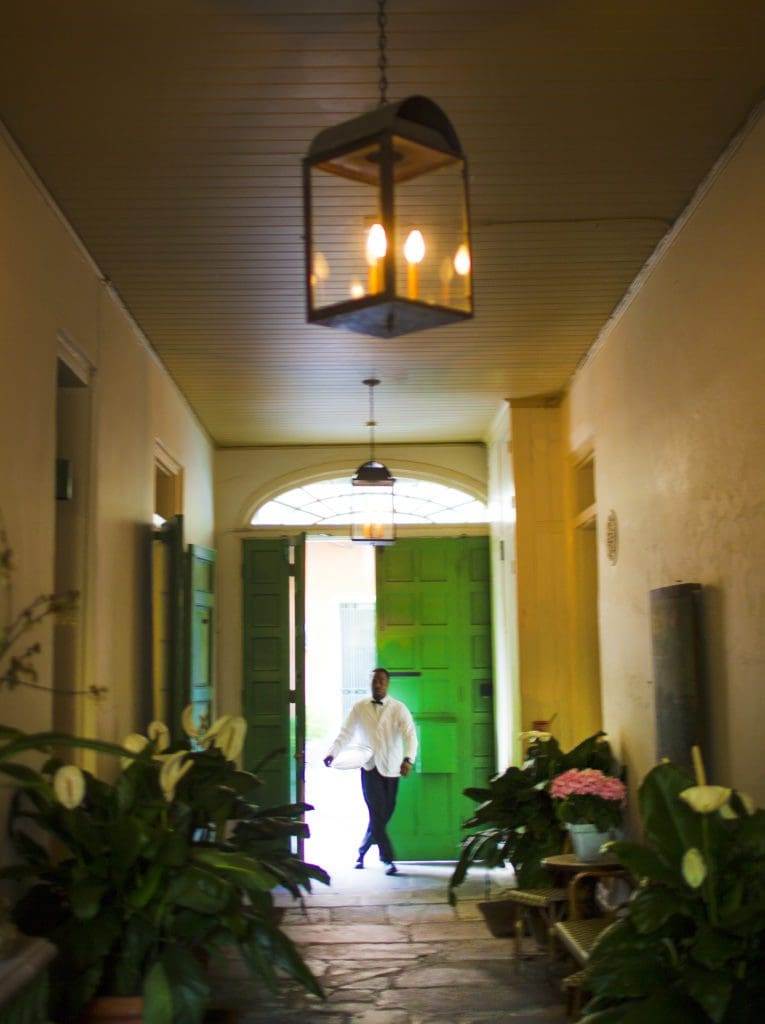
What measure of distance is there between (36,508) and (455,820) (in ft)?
20.6

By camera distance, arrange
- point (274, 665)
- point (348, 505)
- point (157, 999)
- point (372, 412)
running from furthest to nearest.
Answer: point (348, 505)
point (274, 665)
point (372, 412)
point (157, 999)

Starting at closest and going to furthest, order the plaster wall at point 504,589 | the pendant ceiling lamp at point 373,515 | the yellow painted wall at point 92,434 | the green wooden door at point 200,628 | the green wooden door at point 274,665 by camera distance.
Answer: the yellow painted wall at point 92,434 < the green wooden door at point 200,628 < the pendant ceiling lamp at point 373,515 < the plaster wall at point 504,589 < the green wooden door at point 274,665

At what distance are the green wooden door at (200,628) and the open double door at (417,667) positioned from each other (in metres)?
1.12

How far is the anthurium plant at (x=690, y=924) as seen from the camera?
311cm

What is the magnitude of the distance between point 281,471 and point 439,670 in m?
→ 2.20

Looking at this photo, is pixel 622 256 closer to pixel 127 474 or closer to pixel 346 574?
pixel 127 474

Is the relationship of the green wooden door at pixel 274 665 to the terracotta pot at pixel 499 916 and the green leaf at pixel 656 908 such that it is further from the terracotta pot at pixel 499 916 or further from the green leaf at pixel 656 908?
the green leaf at pixel 656 908

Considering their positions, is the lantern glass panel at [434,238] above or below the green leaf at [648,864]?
above

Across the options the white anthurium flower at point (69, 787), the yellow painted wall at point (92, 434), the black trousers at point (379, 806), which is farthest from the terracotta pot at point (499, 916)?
the white anthurium flower at point (69, 787)

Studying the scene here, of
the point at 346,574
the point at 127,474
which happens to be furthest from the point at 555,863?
the point at 346,574

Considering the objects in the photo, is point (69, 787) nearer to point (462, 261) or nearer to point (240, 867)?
point (240, 867)

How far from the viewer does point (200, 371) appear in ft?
23.9

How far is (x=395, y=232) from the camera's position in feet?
7.59

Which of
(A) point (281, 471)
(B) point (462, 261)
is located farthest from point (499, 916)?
(B) point (462, 261)
